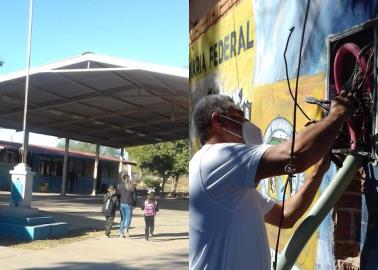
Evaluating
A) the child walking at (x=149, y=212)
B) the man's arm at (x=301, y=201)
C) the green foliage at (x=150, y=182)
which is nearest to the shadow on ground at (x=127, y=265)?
the child walking at (x=149, y=212)

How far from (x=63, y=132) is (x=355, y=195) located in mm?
28462

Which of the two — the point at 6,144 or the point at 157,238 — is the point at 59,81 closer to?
the point at 157,238

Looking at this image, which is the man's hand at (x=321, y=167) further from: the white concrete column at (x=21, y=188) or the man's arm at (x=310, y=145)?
the white concrete column at (x=21, y=188)

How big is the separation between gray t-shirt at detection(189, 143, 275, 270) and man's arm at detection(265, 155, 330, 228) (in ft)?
0.79

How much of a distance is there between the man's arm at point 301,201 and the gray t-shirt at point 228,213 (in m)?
0.24

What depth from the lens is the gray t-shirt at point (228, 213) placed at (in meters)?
2.13

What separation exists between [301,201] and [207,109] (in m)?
0.58

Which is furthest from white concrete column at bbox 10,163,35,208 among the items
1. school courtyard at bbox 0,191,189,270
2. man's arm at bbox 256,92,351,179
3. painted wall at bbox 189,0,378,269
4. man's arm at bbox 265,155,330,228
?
man's arm at bbox 256,92,351,179

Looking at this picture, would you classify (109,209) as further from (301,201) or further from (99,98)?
(301,201)

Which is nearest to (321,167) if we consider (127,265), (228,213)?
(228,213)

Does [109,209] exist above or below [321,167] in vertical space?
below

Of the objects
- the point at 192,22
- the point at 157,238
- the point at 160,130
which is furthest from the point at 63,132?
the point at 192,22

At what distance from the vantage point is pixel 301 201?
7.92 feet

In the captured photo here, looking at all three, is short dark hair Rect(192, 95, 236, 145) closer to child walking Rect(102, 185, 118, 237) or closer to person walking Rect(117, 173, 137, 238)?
person walking Rect(117, 173, 137, 238)
